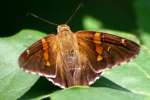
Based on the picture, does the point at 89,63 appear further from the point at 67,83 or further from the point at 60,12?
the point at 60,12

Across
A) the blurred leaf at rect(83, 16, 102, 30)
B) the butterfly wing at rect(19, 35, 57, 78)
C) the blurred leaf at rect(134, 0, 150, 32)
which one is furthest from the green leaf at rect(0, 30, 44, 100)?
the blurred leaf at rect(83, 16, 102, 30)

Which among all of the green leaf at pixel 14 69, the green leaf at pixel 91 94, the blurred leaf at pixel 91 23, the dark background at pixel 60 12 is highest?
the dark background at pixel 60 12

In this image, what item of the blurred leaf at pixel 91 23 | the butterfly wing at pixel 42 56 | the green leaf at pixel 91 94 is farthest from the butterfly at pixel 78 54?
the blurred leaf at pixel 91 23

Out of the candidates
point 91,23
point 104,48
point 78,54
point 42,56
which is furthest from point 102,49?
point 91,23

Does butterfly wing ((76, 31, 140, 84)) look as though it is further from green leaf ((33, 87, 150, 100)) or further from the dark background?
the dark background

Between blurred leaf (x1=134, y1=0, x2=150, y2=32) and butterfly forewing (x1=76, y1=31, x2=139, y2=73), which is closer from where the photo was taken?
butterfly forewing (x1=76, y1=31, x2=139, y2=73)

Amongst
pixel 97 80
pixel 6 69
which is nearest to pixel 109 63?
pixel 97 80

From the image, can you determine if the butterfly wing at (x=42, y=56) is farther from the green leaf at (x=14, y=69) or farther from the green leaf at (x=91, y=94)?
the green leaf at (x=91, y=94)

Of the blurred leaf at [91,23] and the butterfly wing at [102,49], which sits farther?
the blurred leaf at [91,23]
